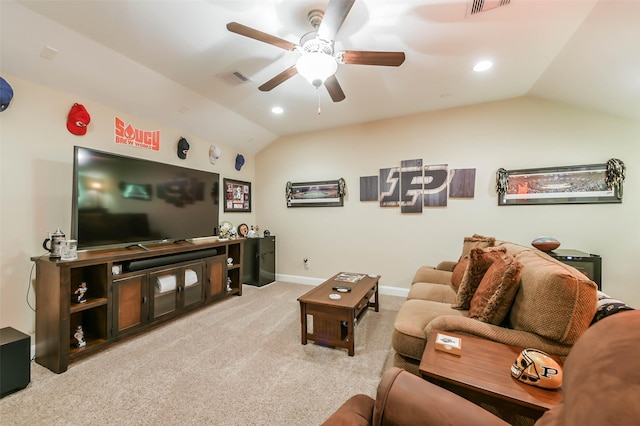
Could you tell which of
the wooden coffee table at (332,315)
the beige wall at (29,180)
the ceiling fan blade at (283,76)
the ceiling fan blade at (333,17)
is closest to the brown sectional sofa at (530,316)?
the wooden coffee table at (332,315)

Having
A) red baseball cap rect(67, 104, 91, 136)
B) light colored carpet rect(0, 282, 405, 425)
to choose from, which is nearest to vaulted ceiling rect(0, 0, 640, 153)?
red baseball cap rect(67, 104, 91, 136)

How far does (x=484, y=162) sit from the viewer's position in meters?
3.41

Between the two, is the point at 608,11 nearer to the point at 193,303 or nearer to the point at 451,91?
the point at 451,91

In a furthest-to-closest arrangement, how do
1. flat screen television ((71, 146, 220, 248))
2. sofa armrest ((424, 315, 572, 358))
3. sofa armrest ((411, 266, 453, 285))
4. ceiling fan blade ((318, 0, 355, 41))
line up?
1. sofa armrest ((411, 266, 453, 285))
2. flat screen television ((71, 146, 220, 248))
3. ceiling fan blade ((318, 0, 355, 41))
4. sofa armrest ((424, 315, 572, 358))

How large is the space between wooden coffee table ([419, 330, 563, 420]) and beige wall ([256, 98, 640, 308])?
8.32 ft

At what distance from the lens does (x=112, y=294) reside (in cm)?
230

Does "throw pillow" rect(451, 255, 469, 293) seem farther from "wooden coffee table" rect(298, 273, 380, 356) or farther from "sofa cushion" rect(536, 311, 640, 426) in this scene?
"sofa cushion" rect(536, 311, 640, 426)

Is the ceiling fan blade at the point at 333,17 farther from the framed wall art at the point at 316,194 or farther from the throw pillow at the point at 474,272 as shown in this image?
the framed wall art at the point at 316,194

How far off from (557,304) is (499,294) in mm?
294

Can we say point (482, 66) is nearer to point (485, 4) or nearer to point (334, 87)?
point (485, 4)

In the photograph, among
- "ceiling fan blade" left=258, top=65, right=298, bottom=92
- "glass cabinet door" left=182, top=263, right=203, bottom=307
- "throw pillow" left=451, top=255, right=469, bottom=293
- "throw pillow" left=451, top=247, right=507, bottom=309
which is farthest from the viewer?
"glass cabinet door" left=182, top=263, right=203, bottom=307

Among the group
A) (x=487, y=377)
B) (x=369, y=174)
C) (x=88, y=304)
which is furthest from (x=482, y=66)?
(x=88, y=304)

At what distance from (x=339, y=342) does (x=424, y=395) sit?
60.4 inches

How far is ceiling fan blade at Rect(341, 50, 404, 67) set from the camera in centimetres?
177
